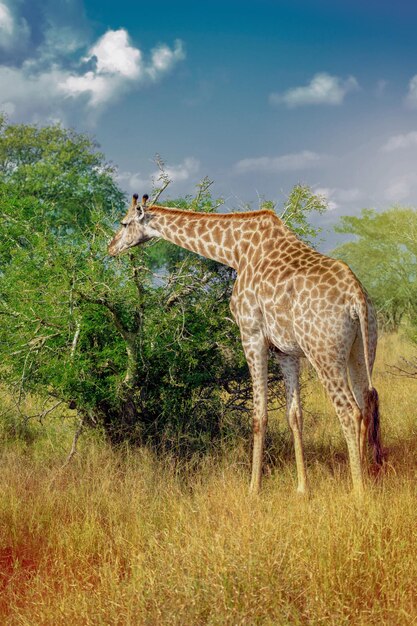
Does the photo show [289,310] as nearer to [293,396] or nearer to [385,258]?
[293,396]

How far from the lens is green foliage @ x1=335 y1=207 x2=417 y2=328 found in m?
20.4

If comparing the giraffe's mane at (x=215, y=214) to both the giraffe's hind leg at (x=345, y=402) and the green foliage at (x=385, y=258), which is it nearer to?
the giraffe's hind leg at (x=345, y=402)

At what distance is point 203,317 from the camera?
8.31 metres

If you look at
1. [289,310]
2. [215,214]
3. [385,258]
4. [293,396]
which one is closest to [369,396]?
[293,396]

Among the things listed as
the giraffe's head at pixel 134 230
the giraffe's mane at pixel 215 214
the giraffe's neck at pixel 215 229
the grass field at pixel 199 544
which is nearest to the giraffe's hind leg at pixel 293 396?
the grass field at pixel 199 544

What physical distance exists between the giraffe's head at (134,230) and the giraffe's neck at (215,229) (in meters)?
0.08

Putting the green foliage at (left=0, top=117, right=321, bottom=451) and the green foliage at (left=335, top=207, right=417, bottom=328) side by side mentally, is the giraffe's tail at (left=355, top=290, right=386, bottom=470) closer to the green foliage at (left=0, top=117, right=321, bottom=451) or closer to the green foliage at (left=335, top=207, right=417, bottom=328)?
the green foliage at (left=0, top=117, right=321, bottom=451)

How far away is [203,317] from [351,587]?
14.1 feet

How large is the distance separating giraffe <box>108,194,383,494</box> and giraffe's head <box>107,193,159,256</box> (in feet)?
0.04

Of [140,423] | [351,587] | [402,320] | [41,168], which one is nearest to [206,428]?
[140,423]

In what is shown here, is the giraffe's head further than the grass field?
Yes

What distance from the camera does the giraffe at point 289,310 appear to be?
6227 mm

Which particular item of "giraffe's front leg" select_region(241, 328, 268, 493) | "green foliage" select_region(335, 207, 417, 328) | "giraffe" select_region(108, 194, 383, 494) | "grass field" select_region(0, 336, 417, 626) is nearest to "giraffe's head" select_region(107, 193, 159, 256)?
"giraffe" select_region(108, 194, 383, 494)

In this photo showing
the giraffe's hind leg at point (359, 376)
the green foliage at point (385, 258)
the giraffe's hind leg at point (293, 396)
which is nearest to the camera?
the giraffe's hind leg at point (359, 376)
